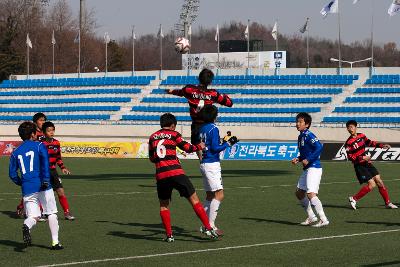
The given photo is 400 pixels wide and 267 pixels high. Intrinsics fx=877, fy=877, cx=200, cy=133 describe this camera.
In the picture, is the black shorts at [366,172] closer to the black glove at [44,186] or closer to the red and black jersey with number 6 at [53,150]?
the red and black jersey with number 6 at [53,150]

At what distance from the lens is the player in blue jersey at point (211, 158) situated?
1384cm

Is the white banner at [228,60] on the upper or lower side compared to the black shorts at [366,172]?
upper

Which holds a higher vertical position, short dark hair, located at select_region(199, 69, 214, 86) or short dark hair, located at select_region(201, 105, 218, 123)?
short dark hair, located at select_region(199, 69, 214, 86)

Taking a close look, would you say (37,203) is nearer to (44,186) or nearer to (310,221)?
(44,186)

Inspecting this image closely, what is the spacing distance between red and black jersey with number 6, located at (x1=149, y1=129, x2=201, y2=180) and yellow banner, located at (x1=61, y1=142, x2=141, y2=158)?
33.3 meters

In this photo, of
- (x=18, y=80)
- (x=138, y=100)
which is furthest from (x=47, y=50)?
(x=138, y=100)

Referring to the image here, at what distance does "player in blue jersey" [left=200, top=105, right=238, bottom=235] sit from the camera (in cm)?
1384

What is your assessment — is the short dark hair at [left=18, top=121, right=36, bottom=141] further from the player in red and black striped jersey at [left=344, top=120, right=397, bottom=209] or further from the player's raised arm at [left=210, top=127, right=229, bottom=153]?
the player in red and black striped jersey at [left=344, top=120, right=397, bottom=209]

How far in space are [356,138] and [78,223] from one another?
671 cm

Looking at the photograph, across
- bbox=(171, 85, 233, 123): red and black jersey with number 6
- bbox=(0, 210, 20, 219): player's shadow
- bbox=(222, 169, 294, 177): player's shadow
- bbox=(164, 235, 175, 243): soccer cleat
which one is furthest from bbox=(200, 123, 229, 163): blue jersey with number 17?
bbox=(222, 169, 294, 177): player's shadow

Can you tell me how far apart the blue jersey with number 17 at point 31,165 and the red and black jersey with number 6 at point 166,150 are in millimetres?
1568

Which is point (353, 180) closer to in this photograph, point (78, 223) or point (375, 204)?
point (375, 204)

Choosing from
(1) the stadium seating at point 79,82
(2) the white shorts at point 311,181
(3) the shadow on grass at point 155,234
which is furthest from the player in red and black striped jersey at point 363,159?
(1) the stadium seating at point 79,82

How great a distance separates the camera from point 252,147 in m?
44.0
